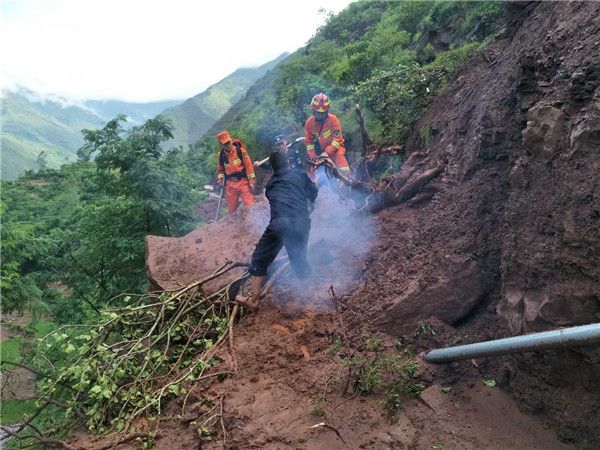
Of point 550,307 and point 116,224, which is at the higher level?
point 116,224

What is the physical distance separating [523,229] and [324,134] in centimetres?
458

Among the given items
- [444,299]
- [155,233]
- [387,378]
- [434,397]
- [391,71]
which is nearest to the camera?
[434,397]

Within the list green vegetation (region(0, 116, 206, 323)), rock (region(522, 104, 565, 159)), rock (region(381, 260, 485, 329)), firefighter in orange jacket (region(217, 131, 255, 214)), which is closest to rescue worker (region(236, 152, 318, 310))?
rock (region(381, 260, 485, 329))

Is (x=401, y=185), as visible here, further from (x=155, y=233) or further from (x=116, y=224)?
(x=116, y=224)

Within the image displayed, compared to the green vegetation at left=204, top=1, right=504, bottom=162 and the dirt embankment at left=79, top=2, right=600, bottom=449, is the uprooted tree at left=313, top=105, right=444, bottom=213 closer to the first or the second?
the dirt embankment at left=79, top=2, right=600, bottom=449

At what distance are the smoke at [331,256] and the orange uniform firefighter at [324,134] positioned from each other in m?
1.46

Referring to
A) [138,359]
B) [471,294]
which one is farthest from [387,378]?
[138,359]

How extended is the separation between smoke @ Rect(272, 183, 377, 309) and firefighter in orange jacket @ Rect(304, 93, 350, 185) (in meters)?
1.46

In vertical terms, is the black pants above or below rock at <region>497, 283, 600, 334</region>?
above

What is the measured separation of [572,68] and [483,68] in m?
3.07

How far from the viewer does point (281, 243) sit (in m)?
5.24

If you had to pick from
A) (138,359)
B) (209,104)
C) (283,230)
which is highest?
(209,104)

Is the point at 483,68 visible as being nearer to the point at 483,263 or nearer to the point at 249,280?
the point at 483,263

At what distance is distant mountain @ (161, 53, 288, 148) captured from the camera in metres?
52.6
